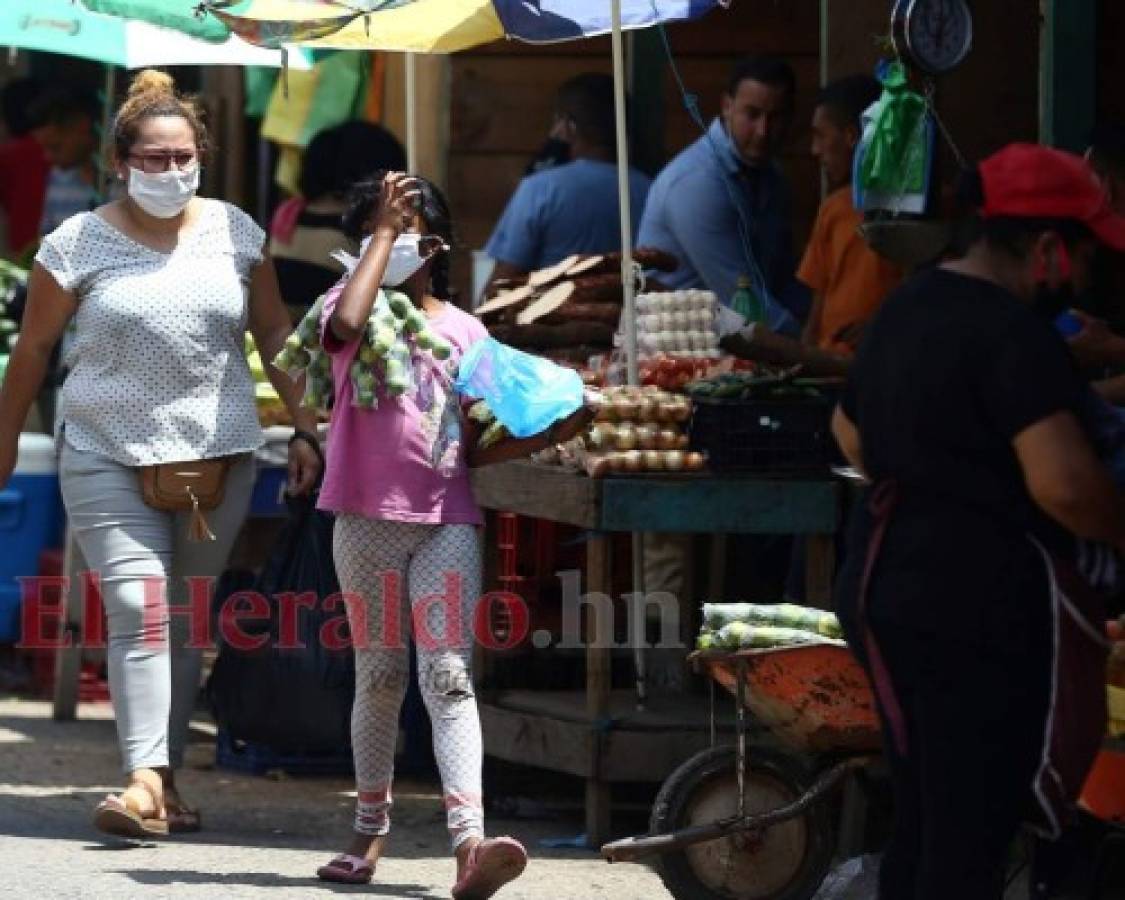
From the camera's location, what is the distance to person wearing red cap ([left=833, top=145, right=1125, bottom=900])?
4.70 metres

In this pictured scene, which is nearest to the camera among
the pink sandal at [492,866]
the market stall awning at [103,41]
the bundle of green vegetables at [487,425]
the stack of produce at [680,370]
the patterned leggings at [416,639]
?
the pink sandal at [492,866]

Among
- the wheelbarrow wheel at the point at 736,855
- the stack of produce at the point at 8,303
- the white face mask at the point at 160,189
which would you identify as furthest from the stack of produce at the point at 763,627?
the stack of produce at the point at 8,303

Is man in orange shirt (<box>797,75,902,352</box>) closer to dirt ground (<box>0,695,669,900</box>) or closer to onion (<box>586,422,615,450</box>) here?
onion (<box>586,422,615,450</box>)

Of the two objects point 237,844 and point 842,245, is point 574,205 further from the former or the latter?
point 237,844

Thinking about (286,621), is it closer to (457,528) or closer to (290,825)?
(290,825)

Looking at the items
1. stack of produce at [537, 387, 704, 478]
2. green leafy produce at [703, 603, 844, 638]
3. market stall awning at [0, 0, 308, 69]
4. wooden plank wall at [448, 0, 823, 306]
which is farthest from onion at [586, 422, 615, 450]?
wooden plank wall at [448, 0, 823, 306]

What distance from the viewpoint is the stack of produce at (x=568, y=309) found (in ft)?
29.8

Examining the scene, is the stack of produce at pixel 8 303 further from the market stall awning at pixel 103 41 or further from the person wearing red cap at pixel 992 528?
the person wearing red cap at pixel 992 528

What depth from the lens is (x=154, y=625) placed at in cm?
765

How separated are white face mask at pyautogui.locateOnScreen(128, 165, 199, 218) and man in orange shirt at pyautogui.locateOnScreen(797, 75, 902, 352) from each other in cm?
224

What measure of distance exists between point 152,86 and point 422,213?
1.25 m

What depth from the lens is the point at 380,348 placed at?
6836 millimetres

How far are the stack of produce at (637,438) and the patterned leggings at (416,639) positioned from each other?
26.4 inches

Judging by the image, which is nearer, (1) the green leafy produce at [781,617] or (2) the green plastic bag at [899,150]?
(1) the green leafy produce at [781,617]
